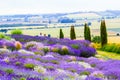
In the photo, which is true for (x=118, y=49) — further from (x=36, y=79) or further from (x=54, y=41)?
(x=36, y=79)

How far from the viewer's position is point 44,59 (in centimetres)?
1467

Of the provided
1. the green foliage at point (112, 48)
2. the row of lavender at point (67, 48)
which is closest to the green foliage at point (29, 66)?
the row of lavender at point (67, 48)

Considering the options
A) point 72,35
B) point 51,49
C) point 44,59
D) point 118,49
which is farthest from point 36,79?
point 72,35

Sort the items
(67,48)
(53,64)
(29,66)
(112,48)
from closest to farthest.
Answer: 1. (29,66)
2. (53,64)
3. (67,48)
4. (112,48)

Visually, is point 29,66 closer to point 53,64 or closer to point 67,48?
point 53,64

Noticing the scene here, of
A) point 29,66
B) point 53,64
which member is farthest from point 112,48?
point 29,66

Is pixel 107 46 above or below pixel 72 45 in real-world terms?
below

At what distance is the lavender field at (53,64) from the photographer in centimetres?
904

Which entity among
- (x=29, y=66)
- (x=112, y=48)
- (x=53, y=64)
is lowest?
(x=112, y=48)

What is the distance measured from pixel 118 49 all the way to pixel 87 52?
14392mm

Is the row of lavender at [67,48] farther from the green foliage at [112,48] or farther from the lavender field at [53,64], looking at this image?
the green foliage at [112,48]

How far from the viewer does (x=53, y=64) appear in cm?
1338

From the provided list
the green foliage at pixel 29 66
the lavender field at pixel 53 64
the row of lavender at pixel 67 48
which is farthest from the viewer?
the row of lavender at pixel 67 48

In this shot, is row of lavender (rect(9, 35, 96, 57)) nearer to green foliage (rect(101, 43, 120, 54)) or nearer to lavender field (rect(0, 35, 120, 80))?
lavender field (rect(0, 35, 120, 80))
